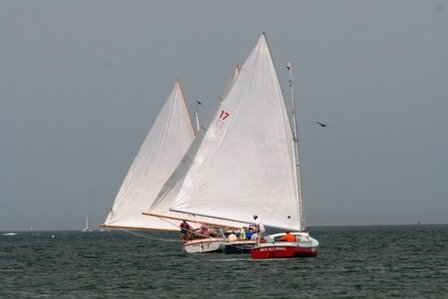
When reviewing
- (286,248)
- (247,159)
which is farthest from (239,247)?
(286,248)

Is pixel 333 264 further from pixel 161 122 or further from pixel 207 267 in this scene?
pixel 161 122

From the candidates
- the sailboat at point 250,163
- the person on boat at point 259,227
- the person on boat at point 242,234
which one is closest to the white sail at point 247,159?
the sailboat at point 250,163

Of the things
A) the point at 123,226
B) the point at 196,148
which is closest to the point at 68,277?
the point at 196,148

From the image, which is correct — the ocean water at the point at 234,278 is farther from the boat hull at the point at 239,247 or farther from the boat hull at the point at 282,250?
the boat hull at the point at 239,247

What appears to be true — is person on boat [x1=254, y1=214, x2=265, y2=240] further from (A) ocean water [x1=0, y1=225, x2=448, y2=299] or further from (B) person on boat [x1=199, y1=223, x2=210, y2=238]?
(B) person on boat [x1=199, y1=223, x2=210, y2=238]

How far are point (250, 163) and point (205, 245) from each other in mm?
10846

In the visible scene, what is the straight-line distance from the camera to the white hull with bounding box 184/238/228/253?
79.8 meters

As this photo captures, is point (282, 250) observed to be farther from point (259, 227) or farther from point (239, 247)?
point (239, 247)

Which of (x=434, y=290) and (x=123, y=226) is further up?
(x=123, y=226)

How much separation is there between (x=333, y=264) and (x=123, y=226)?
30904 mm

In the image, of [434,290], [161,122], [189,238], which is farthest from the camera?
[161,122]

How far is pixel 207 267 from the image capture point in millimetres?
67875

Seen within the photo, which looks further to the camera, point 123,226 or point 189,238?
point 123,226

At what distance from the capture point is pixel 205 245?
81062mm
